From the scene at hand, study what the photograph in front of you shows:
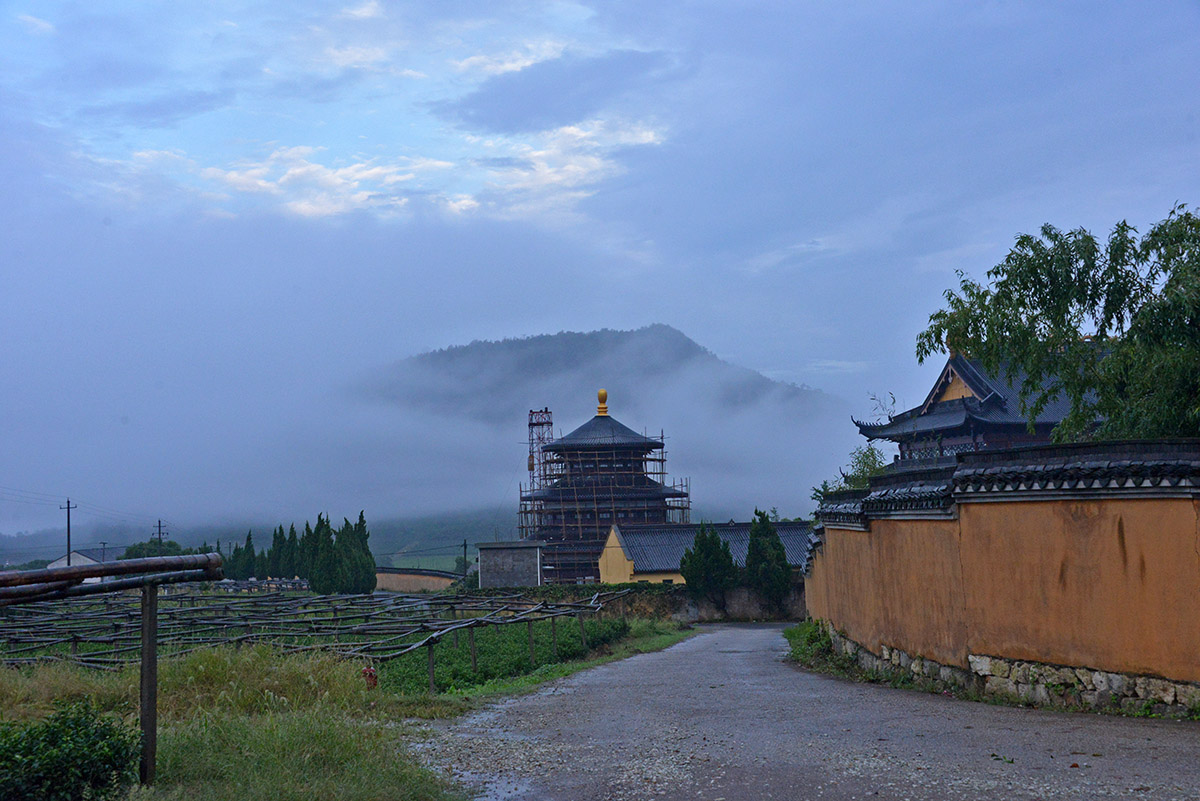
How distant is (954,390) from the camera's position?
122 feet

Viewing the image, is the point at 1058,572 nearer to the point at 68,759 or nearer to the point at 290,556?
the point at 68,759

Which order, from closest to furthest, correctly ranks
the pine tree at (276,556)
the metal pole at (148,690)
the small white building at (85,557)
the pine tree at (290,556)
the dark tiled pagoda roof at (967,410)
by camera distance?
the metal pole at (148,690), the dark tiled pagoda roof at (967,410), the pine tree at (290,556), the pine tree at (276,556), the small white building at (85,557)

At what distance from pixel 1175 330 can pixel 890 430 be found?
25476 millimetres

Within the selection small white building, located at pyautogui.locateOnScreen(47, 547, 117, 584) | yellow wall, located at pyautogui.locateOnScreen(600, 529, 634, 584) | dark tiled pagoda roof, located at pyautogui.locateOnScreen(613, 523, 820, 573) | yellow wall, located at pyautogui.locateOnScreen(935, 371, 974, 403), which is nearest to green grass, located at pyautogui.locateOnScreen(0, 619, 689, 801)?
yellow wall, located at pyautogui.locateOnScreen(935, 371, 974, 403)

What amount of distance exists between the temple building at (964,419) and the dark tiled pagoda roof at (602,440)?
63.5 feet

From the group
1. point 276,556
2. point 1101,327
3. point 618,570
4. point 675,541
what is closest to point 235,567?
point 276,556

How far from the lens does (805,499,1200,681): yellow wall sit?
941cm

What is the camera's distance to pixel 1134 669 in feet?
31.7

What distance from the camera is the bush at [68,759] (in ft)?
17.4

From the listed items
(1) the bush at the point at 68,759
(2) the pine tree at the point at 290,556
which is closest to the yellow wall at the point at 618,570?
(2) the pine tree at the point at 290,556

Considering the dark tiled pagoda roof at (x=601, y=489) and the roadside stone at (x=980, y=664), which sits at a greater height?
the dark tiled pagoda roof at (x=601, y=489)

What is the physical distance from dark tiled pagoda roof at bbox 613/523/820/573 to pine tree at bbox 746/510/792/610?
428cm

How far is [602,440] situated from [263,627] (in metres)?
37.2

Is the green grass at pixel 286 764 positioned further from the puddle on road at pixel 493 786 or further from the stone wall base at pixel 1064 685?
the stone wall base at pixel 1064 685
